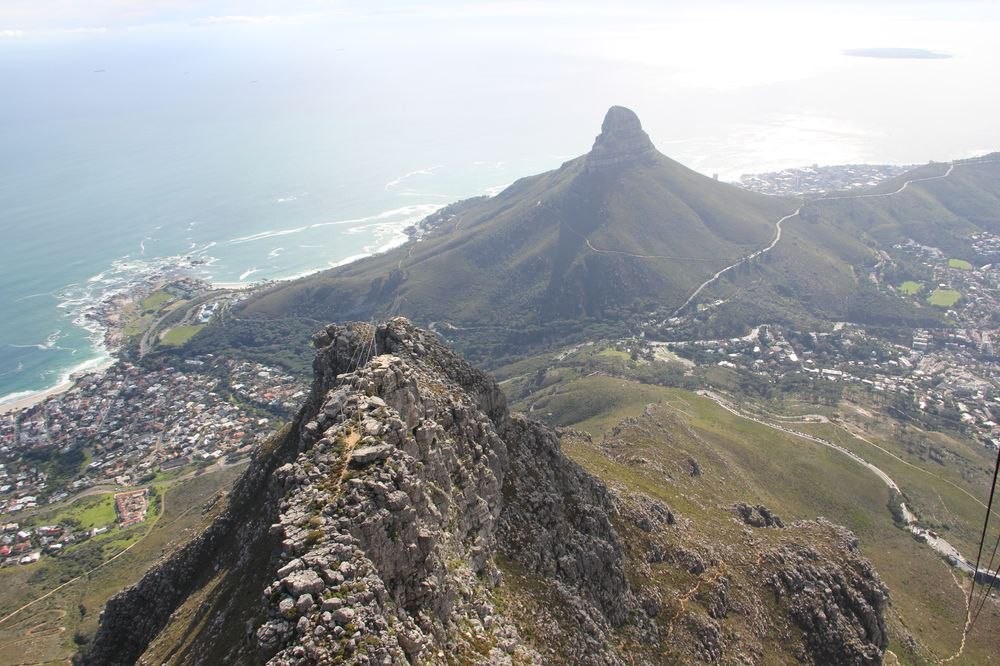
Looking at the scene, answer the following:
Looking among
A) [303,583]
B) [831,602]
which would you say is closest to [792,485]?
[831,602]

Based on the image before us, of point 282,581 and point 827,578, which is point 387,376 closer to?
point 282,581

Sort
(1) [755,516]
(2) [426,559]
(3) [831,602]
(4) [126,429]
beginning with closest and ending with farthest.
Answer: (2) [426,559], (3) [831,602], (1) [755,516], (4) [126,429]

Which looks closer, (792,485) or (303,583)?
(303,583)

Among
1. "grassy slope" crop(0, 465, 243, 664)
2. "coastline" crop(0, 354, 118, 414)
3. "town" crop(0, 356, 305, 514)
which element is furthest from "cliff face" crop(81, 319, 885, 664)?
"coastline" crop(0, 354, 118, 414)

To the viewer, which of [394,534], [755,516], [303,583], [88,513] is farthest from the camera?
[88,513]

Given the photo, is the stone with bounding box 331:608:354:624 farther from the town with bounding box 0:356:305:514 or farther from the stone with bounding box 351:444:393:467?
the town with bounding box 0:356:305:514

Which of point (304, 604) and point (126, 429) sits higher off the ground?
point (304, 604)

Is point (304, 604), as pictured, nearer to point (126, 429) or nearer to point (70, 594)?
point (70, 594)
